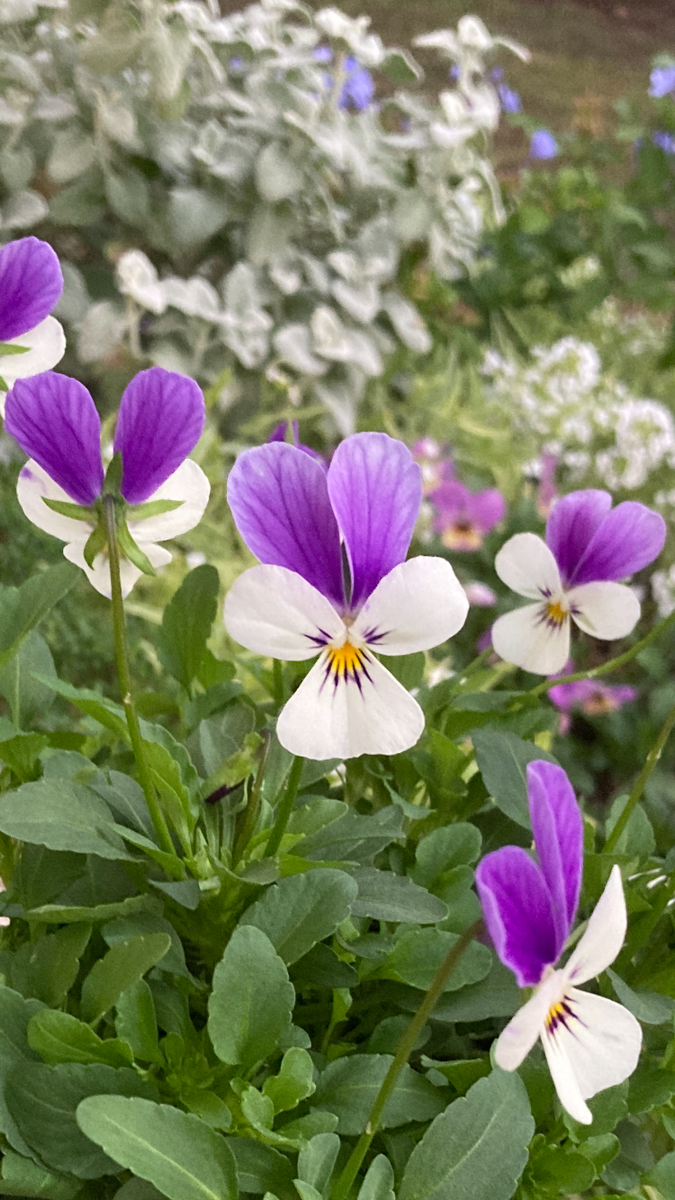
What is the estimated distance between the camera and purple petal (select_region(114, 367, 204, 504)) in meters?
0.29

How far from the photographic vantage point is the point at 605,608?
39 centimetres

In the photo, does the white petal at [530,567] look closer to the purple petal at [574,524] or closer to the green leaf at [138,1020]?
the purple petal at [574,524]

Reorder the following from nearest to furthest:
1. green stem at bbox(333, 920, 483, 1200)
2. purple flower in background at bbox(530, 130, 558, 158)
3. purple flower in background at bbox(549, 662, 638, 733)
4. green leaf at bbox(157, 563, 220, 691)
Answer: green stem at bbox(333, 920, 483, 1200)
green leaf at bbox(157, 563, 220, 691)
purple flower in background at bbox(549, 662, 638, 733)
purple flower in background at bbox(530, 130, 558, 158)

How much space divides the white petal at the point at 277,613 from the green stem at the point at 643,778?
11 cm

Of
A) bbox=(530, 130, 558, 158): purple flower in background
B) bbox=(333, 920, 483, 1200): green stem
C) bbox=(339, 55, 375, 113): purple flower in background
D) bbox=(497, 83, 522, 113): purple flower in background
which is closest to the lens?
bbox=(333, 920, 483, 1200): green stem

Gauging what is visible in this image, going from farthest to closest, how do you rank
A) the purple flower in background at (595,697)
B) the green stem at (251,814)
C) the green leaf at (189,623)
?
the purple flower in background at (595,697) < the green leaf at (189,623) < the green stem at (251,814)

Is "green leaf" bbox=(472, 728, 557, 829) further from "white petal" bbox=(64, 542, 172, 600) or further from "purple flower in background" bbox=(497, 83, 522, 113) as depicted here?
"purple flower in background" bbox=(497, 83, 522, 113)

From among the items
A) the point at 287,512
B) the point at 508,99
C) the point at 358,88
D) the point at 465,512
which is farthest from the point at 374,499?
the point at 508,99

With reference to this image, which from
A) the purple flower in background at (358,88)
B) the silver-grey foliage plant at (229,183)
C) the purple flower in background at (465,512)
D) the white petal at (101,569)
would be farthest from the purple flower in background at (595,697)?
the purple flower in background at (358,88)

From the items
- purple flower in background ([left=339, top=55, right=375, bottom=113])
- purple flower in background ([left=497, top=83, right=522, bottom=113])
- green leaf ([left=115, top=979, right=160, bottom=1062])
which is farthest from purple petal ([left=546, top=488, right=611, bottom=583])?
purple flower in background ([left=497, top=83, right=522, bottom=113])

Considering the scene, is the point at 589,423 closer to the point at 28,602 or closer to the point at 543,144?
the point at 543,144

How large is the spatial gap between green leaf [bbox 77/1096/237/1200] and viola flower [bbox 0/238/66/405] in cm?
21

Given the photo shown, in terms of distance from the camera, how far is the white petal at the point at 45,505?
32cm

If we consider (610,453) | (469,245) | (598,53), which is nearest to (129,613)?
(610,453)
